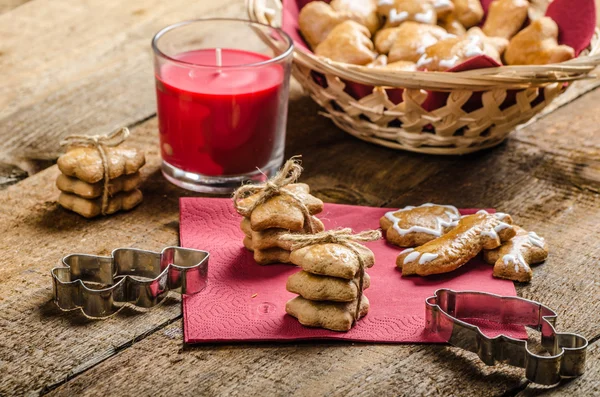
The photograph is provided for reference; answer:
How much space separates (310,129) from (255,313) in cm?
54

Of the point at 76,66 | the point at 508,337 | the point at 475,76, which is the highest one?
the point at 475,76

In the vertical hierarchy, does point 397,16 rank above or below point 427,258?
above

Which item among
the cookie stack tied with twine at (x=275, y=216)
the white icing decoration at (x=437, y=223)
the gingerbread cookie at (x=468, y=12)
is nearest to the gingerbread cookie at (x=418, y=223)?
the white icing decoration at (x=437, y=223)

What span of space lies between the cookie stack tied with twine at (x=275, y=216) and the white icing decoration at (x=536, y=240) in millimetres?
262

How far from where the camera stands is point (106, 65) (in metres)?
1.56

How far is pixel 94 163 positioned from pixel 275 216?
0.27 meters

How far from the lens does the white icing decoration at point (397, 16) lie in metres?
1.35

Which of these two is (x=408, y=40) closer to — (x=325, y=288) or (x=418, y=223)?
(x=418, y=223)

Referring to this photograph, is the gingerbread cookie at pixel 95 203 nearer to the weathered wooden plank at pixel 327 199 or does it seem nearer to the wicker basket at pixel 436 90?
the weathered wooden plank at pixel 327 199

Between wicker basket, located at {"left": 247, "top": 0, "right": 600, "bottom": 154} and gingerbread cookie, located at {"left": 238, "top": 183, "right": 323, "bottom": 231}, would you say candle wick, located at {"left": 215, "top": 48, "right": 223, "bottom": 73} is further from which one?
gingerbread cookie, located at {"left": 238, "top": 183, "right": 323, "bottom": 231}

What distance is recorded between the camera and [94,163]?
3.56 feet

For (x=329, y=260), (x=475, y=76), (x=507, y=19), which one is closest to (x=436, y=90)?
(x=475, y=76)

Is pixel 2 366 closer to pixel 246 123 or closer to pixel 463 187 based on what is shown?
pixel 246 123

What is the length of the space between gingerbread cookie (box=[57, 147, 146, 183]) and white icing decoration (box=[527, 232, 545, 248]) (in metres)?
0.52
